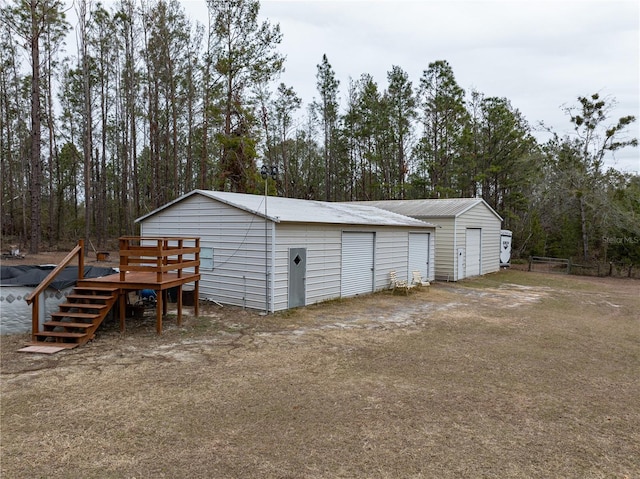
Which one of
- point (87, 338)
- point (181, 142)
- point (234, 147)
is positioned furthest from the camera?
point (181, 142)

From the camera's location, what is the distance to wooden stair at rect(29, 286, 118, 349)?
7.20 m

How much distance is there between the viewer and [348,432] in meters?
4.31

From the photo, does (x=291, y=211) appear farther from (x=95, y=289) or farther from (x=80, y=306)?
(x=80, y=306)

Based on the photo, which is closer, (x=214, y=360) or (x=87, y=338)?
(x=214, y=360)

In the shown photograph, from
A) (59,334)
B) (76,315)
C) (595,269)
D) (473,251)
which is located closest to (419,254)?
(473,251)

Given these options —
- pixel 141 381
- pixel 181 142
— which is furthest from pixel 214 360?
pixel 181 142

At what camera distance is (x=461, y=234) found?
17891mm

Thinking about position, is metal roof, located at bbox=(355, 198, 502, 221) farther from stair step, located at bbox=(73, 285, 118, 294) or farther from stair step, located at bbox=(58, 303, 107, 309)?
stair step, located at bbox=(58, 303, 107, 309)

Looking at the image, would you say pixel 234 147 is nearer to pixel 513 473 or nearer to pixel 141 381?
pixel 141 381

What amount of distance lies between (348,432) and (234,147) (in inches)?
804

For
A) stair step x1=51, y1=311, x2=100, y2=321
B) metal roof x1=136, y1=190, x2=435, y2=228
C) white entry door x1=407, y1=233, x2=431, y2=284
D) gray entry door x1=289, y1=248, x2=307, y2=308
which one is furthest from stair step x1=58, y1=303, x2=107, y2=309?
white entry door x1=407, y1=233, x2=431, y2=284

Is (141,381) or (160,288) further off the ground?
(160,288)

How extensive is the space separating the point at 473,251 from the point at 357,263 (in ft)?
27.6

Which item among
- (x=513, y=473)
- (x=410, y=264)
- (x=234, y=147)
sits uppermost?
(x=234, y=147)
